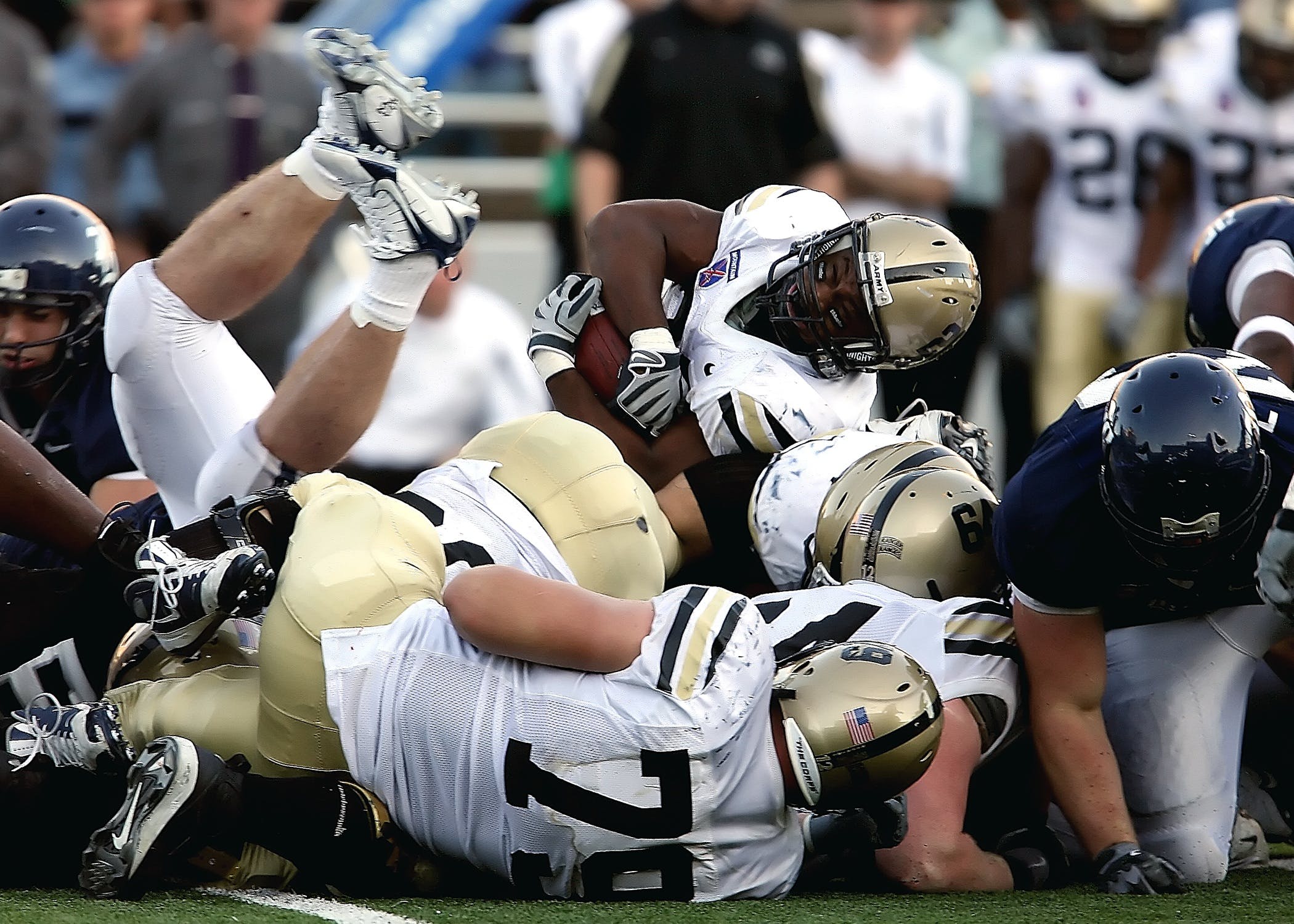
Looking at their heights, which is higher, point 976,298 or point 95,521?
point 976,298

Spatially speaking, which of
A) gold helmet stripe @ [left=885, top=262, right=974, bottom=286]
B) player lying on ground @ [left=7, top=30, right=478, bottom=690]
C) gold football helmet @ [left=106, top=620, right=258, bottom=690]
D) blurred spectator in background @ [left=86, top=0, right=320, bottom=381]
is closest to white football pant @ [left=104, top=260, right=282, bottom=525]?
player lying on ground @ [left=7, top=30, right=478, bottom=690]

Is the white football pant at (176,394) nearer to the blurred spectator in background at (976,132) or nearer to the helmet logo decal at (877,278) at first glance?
the helmet logo decal at (877,278)

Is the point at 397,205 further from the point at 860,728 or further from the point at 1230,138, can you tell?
the point at 1230,138

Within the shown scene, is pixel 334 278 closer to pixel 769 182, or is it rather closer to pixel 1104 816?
pixel 769 182

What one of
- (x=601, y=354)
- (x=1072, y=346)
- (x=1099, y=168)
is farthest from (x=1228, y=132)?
(x=601, y=354)

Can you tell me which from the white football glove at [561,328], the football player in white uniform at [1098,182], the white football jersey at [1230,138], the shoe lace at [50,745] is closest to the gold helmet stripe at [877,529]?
the white football glove at [561,328]

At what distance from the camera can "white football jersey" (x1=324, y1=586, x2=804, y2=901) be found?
2887mm

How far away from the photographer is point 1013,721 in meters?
3.34

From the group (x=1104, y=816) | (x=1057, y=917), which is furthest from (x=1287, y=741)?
(x=1057, y=917)

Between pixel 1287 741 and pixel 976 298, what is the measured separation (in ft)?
3.54

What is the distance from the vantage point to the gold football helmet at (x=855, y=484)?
3557mm

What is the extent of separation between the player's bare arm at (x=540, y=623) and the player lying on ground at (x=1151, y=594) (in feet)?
2.36

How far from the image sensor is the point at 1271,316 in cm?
432

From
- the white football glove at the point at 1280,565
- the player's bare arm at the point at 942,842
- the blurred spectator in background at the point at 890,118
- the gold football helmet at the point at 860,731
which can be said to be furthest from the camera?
the blurred spectator in background at the point at 890,118
